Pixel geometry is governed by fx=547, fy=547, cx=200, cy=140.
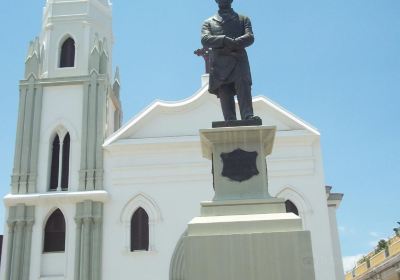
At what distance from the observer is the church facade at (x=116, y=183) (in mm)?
18484

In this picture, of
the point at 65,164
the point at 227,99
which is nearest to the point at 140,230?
the point at 65,164

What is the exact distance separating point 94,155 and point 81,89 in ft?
9.70

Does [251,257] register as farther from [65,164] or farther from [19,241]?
[65,164]

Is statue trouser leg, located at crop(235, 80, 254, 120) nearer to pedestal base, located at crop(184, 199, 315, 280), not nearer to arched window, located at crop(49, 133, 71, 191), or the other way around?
pedestal base, located at crop(184, 199, 315, 280)

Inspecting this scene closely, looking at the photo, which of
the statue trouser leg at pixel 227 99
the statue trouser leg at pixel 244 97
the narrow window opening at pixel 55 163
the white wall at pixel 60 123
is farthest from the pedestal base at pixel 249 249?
the narrow window opening at pixel 55 163

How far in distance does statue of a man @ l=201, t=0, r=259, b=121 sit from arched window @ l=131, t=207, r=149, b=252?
1131 cm

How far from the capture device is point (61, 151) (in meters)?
20.3

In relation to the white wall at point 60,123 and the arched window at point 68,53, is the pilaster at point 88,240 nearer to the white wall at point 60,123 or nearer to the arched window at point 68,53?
the white wall at point 60,123

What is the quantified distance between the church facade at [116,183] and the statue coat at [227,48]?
1075cm

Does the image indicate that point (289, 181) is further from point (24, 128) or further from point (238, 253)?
point (238, 253)

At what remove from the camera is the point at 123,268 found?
18.4m

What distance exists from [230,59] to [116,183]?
11860mm

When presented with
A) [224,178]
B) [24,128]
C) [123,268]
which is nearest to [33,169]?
[24,128]

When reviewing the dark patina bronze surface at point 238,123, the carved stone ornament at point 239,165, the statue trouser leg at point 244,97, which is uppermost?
the statue trouser leg at point 244,97
